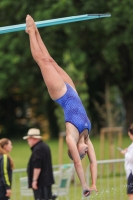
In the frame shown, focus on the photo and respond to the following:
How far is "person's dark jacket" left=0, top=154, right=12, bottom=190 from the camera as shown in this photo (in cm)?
1184

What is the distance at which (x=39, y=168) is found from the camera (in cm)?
1298

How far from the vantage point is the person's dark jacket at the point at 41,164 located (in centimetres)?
1297

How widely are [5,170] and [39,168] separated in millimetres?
1219

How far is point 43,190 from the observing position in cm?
1311

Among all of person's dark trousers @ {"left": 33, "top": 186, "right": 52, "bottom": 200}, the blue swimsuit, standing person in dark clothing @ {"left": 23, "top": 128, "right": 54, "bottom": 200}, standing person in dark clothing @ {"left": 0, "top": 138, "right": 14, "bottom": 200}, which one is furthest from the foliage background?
the blue swimsuit

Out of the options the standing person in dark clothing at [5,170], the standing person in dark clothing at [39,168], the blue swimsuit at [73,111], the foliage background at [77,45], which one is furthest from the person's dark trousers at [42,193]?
the foliage background at [77,45]

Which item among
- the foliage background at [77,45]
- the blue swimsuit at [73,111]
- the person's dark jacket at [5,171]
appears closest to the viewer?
the blue swimsuit at [73,111]

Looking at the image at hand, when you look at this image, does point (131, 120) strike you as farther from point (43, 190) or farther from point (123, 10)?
point (43, 190)

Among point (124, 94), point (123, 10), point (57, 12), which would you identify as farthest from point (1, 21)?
point (124, 94)

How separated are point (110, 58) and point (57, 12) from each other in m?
3.76

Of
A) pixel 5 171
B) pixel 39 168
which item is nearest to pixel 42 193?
pixel 39 168

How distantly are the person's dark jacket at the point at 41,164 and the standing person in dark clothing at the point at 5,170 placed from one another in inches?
40.8

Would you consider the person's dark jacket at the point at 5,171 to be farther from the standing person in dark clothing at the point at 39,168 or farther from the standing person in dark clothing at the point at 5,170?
the standing person in dark clothing at the point at 39,168

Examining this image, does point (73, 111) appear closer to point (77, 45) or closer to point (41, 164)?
point (41, 164)
